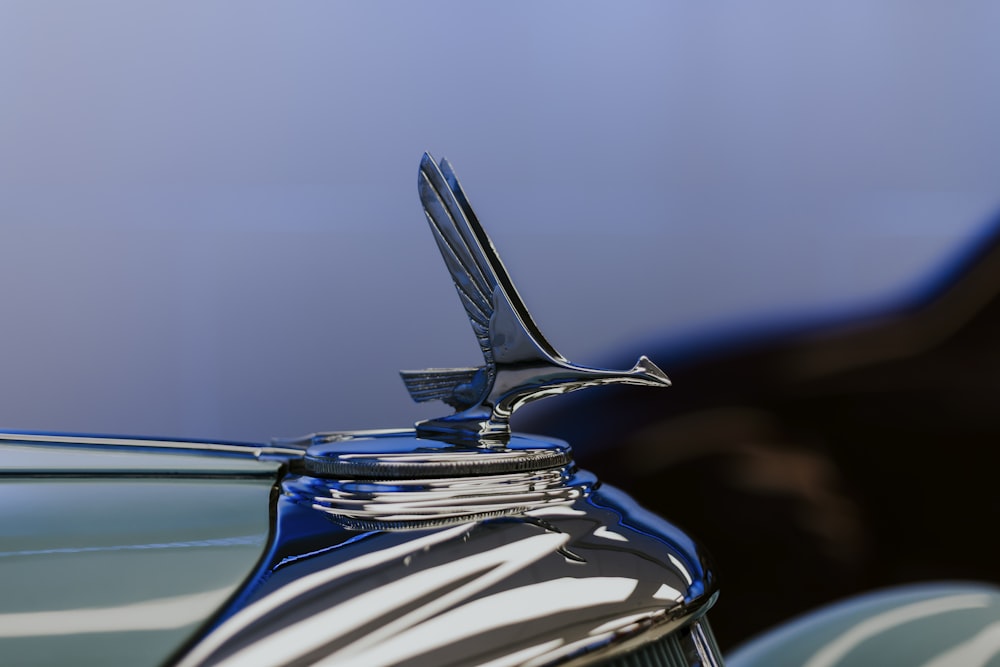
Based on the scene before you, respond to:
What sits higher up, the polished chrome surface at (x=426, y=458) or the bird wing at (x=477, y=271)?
the bird wing at (x=477, y=271)

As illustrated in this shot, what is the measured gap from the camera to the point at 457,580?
0.30 meters

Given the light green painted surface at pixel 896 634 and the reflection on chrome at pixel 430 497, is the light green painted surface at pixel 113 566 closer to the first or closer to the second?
the reflection on chrome at pixel 430 497

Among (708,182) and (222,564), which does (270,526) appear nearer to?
(222,564)

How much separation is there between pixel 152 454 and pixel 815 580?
119cm

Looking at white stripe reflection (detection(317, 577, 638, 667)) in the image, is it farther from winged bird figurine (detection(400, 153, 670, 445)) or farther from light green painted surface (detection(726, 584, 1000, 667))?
light green painted surface (detection(726, 584, 1000, 667))

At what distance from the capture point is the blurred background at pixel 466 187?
1.03m

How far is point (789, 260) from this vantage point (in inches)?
49.2

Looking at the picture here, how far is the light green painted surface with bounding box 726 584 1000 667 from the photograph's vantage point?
56 centimetres

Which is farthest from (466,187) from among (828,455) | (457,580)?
(457,580)

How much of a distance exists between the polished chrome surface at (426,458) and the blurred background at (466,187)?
0.67 metres

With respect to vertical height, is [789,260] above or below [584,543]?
above

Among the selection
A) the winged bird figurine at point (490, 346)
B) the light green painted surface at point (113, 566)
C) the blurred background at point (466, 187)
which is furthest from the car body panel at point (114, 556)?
the blurred background at point (466, 187)

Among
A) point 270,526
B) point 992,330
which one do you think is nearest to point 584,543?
point 270,526

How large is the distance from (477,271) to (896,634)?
479 millimetres
